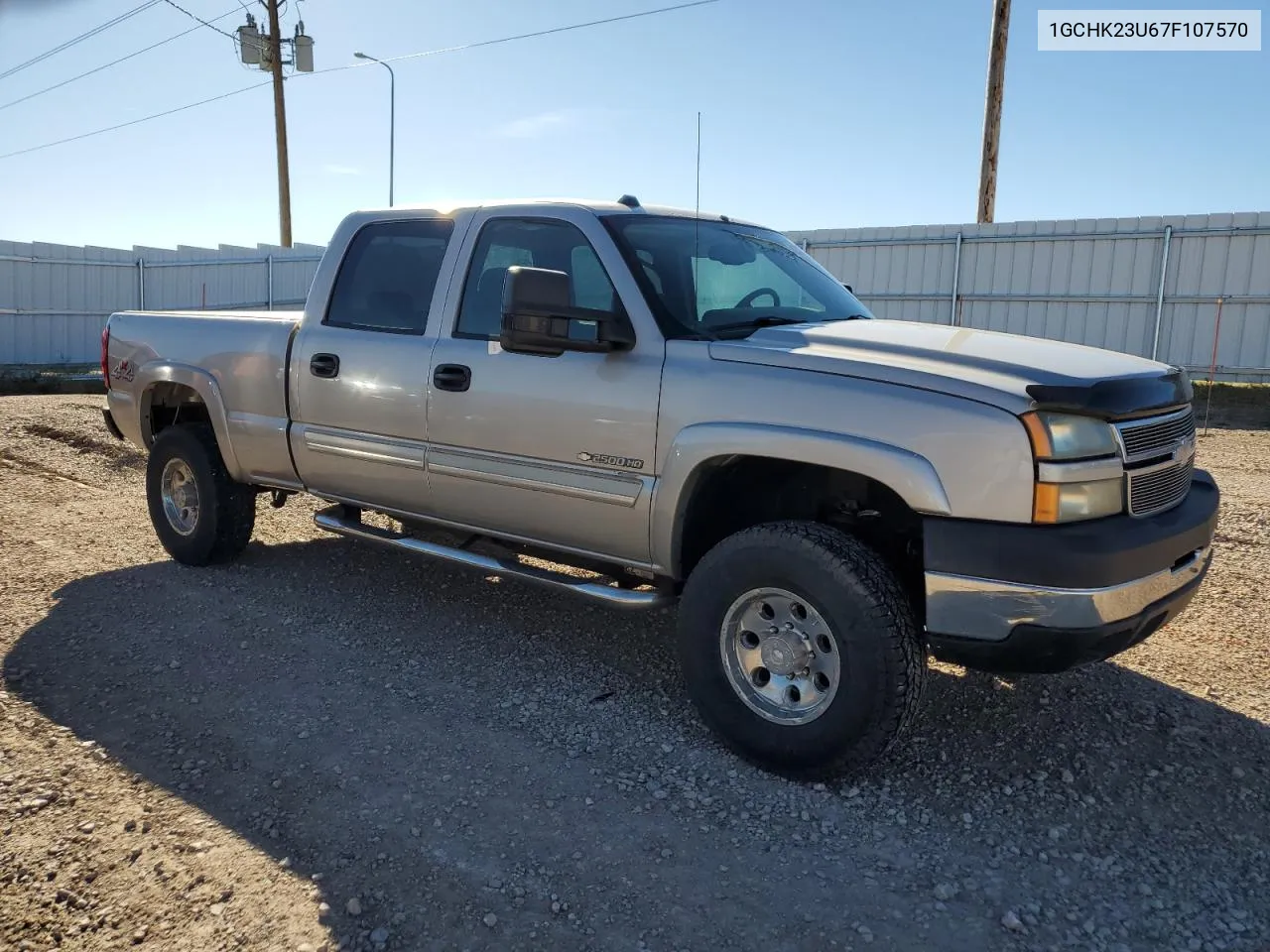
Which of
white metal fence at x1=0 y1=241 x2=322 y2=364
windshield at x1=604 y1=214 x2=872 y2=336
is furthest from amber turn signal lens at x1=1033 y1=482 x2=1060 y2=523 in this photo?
white metal fence at x1=0 y1=241 x2=322 y2=364

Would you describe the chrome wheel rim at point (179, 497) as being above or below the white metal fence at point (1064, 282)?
below

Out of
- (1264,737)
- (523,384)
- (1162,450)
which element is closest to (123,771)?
(523,384)

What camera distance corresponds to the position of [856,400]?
323 cm

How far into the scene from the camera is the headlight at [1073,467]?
2953 millimetres

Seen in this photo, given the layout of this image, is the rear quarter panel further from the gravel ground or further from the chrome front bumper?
the chrome front bumper

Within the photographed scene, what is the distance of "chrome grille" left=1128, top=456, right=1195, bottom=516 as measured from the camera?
318cm

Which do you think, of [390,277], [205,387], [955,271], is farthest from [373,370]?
[955,271]

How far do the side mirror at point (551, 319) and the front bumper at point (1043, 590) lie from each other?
1413mm

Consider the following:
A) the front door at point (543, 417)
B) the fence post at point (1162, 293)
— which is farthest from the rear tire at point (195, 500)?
the fence post at point (1162, 293)

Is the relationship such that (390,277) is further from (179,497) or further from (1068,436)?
(1068,436)

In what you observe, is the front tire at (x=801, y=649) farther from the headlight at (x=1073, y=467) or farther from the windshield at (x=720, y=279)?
the windshield at (x=720, y=279)

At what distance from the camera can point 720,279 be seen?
13.8 feet

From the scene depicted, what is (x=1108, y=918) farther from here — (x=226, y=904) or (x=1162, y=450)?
(x=226, y=904)

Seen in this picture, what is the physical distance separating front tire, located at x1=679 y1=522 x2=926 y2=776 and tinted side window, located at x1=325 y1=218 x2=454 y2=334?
6.67 ft
